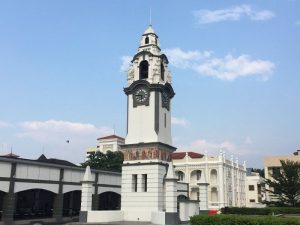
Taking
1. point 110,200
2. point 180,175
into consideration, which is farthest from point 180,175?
point 110,200

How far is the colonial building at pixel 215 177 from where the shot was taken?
213 feet


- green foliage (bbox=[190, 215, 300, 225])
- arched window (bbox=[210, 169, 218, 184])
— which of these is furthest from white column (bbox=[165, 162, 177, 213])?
arched window (bbox=[210, 169, 218, 184])

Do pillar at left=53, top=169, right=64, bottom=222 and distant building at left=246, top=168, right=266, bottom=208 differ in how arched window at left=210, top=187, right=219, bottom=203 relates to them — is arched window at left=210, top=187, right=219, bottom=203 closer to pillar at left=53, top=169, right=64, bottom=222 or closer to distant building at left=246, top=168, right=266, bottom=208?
distant building at left=246, top=168, right=266, bottom=208

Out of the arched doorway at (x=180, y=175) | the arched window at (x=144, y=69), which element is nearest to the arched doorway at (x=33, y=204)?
the arched window at (x=144, y=69)

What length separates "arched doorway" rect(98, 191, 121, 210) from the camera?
167ft

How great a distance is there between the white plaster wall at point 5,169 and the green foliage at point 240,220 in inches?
726

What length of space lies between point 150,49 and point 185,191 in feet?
85.9

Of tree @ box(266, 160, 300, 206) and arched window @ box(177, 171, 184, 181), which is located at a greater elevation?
arched window @ box(177, 171, 184, 181)

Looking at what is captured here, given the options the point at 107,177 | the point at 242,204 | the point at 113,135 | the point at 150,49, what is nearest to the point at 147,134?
the point at 150,49

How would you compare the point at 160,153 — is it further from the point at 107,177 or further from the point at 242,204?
the point at 242,204

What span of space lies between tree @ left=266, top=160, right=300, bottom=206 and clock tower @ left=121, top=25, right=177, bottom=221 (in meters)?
19.1

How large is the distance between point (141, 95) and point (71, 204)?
19.0 meters

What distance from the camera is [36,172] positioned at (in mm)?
36406

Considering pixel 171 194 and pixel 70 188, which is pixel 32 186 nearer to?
pixel 70 188
